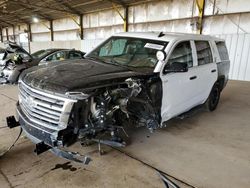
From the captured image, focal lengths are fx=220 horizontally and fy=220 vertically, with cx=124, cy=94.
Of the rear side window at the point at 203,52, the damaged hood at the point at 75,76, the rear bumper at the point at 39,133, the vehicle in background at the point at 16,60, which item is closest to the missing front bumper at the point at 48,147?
the rear bumper at the point at 39,133

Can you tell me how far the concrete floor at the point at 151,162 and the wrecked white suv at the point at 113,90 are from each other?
13.8 inches

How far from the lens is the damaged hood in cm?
241

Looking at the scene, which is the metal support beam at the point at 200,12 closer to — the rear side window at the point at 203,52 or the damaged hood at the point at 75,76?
the rear side window at the point at 203,52

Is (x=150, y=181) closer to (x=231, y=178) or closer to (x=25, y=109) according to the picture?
(x=231, y=178)

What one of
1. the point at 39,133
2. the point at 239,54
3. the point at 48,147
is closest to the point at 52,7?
the point at 239,54

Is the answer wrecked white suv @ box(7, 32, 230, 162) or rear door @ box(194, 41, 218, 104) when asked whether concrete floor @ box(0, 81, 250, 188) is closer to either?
wrecked white suv @ box(7, 32, 230, 162)

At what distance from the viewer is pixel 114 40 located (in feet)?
13.5

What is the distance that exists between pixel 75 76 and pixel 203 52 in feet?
9.20

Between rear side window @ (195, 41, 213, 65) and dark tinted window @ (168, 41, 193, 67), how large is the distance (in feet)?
1.04

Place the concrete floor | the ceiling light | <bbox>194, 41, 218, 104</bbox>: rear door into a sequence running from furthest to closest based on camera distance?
1. the ceiling light
2. <bbox>194, 41, 218, 104</bbox>: rear door
3. the concrete floor

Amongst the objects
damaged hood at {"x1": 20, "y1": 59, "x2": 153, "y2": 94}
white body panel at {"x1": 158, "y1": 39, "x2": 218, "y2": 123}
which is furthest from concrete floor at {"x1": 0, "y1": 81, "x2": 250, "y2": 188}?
damaged hood at {"x1": 20, "y1": 59, "x2": 153, "y2": 94}

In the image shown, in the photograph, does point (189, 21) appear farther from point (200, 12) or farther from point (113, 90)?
point (113, 90)

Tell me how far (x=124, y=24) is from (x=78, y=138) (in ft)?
38.3

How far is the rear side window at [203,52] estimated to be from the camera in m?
4.13
